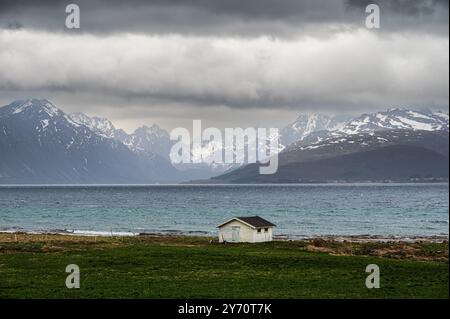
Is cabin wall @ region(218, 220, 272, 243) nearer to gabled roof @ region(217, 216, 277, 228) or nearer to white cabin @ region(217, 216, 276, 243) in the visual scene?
white cabin @ region(217, 216, 276, 243)

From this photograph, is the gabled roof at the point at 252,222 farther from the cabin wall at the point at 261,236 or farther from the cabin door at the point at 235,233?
the cabin door at the point at 235,233

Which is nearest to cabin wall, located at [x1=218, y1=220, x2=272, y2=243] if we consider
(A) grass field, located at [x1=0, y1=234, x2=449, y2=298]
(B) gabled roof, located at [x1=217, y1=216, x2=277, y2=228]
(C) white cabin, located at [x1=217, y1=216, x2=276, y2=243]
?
(C) white cabin, located at [x1=217, y1=216, x2=276, y2=243]

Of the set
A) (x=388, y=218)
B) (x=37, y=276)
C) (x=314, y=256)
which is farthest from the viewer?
(x=388, y=218)

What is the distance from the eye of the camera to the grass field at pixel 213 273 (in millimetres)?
46969

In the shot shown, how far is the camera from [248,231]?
9494 cm

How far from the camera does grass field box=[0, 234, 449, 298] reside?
47.0 meters

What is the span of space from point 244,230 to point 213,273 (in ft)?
122

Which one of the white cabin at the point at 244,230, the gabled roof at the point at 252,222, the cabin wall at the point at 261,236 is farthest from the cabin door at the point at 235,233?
the cabin wall at the point at 261,236

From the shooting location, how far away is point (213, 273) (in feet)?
191

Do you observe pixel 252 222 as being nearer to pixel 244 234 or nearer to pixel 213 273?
pixel 244 234

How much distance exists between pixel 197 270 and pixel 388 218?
13224cm

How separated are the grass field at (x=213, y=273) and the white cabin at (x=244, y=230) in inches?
373
